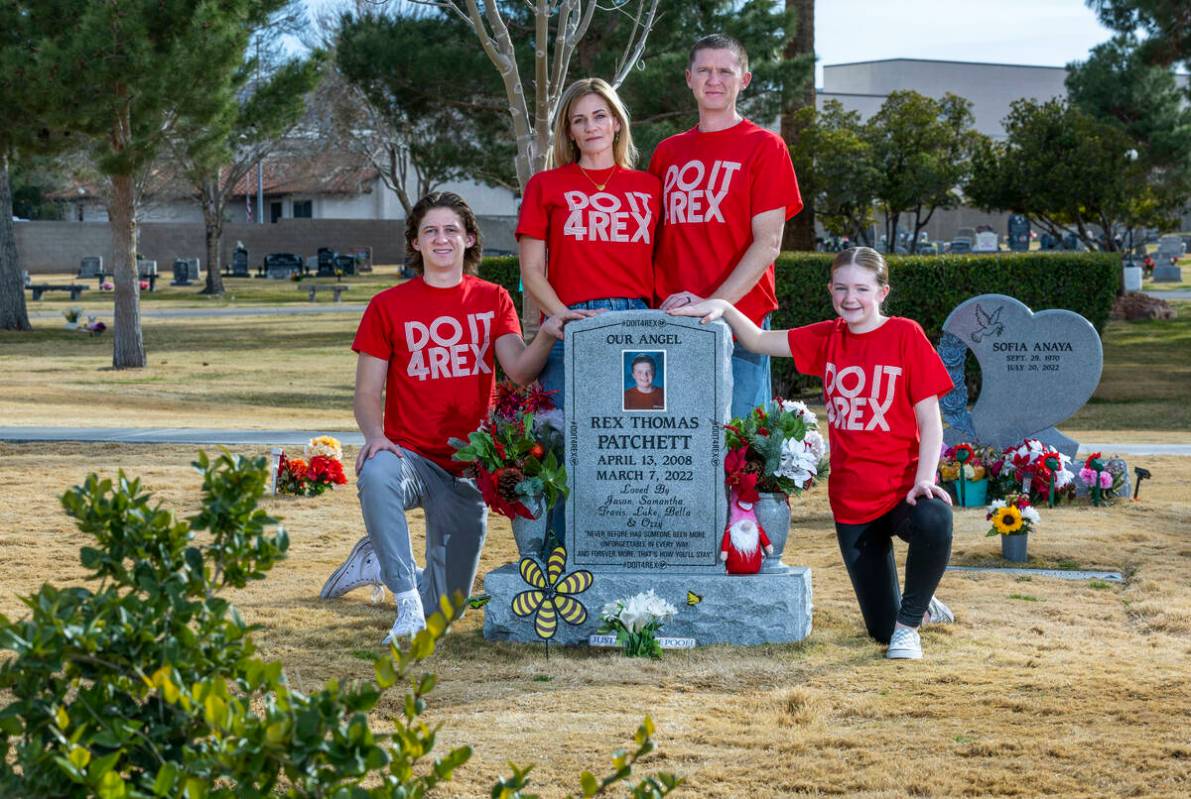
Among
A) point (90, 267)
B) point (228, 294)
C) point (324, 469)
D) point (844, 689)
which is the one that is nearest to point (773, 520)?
point (844, 689)

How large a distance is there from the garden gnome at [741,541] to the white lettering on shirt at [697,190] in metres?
1.08

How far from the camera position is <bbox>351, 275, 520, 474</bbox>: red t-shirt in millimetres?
5844

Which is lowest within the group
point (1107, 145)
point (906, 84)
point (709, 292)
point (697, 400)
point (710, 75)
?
point (697, 400)

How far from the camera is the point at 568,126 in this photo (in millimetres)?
5656

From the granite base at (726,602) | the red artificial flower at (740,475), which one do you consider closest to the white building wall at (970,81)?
the red artificial flower at (740,475)

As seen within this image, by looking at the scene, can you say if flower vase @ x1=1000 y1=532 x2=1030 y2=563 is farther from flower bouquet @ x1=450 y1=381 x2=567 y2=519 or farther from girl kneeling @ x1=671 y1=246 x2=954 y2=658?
flower bouquet @ x1=450 y1=381 x2=567 y2=519

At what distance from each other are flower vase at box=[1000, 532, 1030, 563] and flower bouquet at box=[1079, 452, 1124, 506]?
2017 mm

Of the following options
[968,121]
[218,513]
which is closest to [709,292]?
[218,513]

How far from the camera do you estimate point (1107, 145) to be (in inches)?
1123

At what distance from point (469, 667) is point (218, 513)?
2.89 m

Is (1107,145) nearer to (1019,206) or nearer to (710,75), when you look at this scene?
(1019,206)

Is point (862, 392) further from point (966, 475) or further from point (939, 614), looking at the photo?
point (966, 475)

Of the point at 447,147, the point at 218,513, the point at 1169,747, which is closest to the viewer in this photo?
the point at 218,513

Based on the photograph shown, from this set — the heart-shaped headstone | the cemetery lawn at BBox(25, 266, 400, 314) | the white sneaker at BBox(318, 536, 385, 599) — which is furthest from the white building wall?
the white sneaker at BBox(318, 536, 385, 599)
